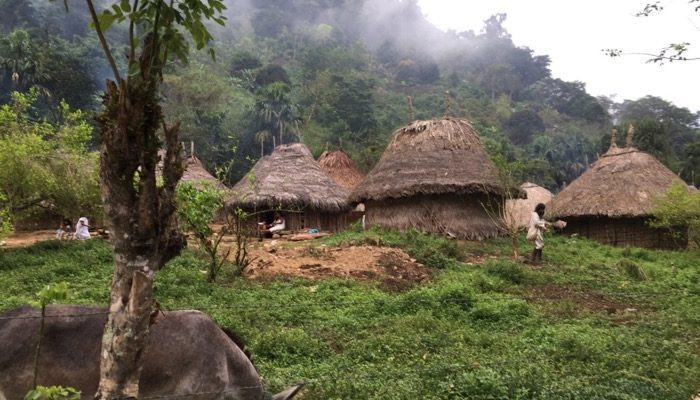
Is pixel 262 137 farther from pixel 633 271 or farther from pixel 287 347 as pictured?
pixel 287 347

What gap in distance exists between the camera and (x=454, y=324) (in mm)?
7910

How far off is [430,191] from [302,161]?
7.81 m

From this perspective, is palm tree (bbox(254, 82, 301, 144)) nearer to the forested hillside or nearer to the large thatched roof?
the forested hillside

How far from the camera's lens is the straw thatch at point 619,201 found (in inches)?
813

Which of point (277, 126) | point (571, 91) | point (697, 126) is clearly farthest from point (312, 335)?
point (571, 91)

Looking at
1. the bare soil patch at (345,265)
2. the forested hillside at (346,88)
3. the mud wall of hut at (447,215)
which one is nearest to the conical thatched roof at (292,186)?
the forested hillside at (346,88)

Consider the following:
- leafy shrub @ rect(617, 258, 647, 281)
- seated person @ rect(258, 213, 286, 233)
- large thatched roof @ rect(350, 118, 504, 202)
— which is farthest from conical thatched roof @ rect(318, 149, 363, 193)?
leafy shrub @ rect(617, 258, 647, 281)

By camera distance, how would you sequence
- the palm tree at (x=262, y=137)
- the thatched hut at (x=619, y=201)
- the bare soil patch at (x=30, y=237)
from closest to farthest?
the bare soil patch at (x=30, y=237), the thatched hut at (x=619, y=201), the palm tree at (x=262, y=137)

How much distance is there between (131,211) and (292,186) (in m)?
19.1

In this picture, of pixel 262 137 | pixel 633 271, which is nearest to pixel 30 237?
pixel 633 271

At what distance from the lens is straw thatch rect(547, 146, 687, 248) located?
20.6 m

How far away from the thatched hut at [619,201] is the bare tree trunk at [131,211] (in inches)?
785

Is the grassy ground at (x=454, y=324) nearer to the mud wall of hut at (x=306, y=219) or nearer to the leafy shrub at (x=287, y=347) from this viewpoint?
the leafy shrub at (x=287, y=347)

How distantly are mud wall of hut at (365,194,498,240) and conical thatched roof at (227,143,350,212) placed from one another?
4520 mm
